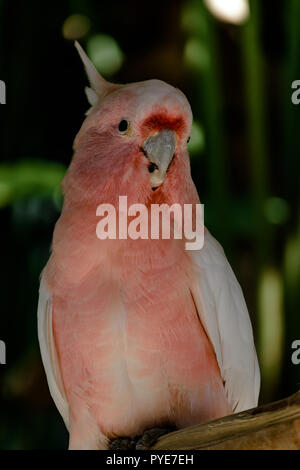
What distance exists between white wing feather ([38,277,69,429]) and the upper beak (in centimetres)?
31

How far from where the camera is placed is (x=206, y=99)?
1.37 meters

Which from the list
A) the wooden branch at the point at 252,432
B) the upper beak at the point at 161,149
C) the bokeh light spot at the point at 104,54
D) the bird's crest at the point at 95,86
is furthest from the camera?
the bokeh light spot at the point at 104,54

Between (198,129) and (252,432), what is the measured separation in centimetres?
66

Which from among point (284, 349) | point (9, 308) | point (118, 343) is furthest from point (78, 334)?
point (284, 349)

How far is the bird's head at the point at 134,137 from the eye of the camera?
39.3 inches

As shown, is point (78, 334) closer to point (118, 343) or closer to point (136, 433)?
point (118, 343)

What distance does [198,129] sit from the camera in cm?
130

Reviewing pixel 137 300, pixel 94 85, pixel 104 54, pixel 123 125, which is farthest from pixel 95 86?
pixel 137 300

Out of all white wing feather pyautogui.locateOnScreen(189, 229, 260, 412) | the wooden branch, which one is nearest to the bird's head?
white wing feather pyautogui.locateOnScreen(189, 229, 260, 412)

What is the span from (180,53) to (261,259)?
1.74 ft

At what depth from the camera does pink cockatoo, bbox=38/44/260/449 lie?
103 cm

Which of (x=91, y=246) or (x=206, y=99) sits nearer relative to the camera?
(x=91, y=246)

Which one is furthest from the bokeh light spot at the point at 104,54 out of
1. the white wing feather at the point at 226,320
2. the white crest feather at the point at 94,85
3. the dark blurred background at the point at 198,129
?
the white wing feather at the point at 226,320

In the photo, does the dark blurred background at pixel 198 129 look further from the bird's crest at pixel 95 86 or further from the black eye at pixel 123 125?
the black eye at pixel 123 125
